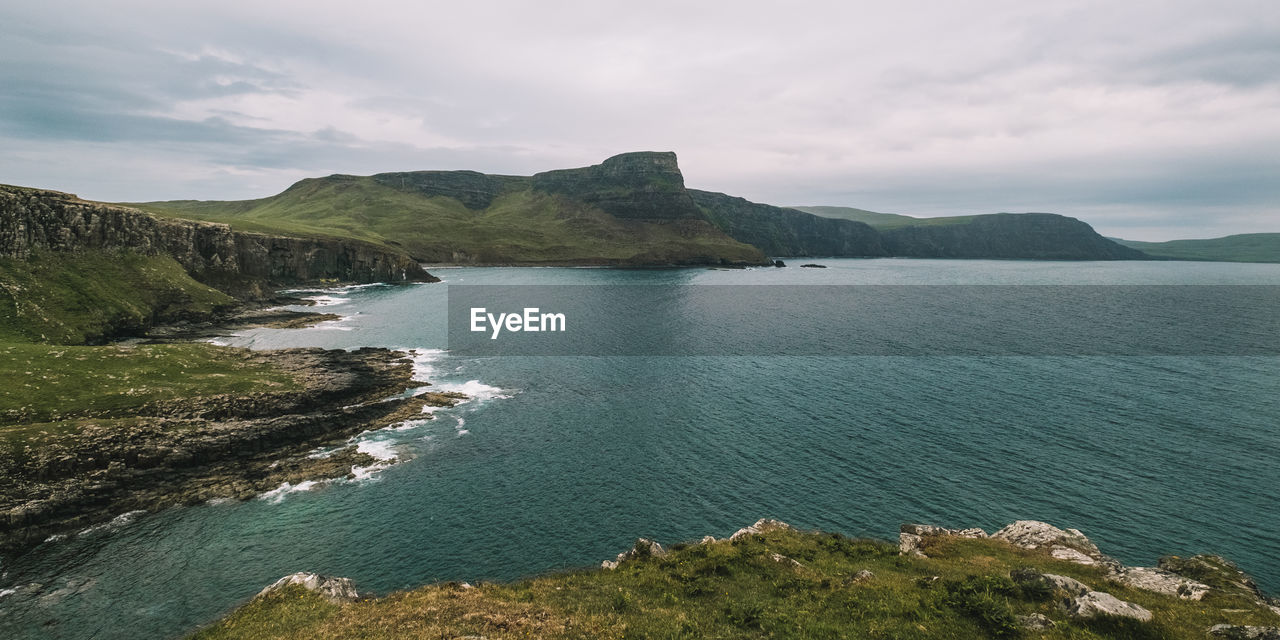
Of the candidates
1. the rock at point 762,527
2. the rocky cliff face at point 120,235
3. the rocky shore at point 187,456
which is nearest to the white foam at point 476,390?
the rocky shore at point 187,456

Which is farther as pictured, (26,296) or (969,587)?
(26,296)

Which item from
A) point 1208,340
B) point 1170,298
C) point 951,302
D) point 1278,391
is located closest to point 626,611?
point 1278,391

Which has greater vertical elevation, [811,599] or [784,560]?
[811,599]

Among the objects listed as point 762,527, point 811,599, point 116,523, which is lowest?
point 116,523


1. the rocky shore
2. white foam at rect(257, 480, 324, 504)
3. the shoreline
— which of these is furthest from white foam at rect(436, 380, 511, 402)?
white foam at rect(257, 480, 324, 504)

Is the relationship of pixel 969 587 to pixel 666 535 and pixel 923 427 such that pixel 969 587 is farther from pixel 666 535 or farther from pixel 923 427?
pixel 923 427

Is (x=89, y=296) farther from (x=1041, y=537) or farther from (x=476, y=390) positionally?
(x=1041, y=537)

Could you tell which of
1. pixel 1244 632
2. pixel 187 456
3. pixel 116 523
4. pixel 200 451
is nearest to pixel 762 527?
pixel 1244 632
